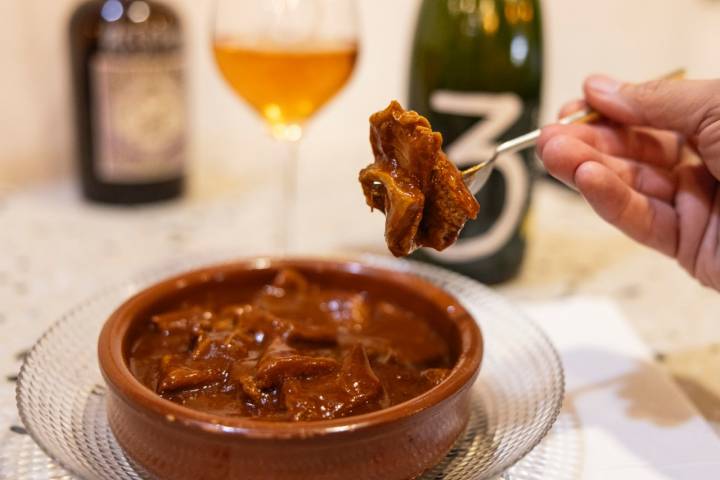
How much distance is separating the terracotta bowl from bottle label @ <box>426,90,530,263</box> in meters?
0.45

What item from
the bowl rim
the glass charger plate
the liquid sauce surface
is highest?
the bowl rim

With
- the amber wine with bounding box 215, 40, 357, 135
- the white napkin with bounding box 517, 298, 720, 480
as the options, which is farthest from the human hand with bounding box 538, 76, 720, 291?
the amber wine with bounding box 215, 40, 357, 135

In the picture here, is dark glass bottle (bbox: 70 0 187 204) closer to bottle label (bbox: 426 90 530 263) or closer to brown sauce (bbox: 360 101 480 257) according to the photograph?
bottle label (bbox: 426 90 530 263)

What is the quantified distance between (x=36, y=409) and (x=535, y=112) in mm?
872

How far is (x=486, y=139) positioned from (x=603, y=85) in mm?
254

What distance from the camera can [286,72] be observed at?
1.30m

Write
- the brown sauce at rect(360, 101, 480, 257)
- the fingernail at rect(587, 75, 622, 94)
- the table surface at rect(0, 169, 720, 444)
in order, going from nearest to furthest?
the brown sauce at rect(360, 101, 480, 257)
the fingernail at rect(587, 75, 622, 94)
the table surface at rect(0, 169, 720, 444)

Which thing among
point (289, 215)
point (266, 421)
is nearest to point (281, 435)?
point (266, 421)

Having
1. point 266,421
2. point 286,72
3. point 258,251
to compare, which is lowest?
point 258,251

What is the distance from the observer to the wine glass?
51.3 inches

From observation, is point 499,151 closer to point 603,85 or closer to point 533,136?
point 533,136

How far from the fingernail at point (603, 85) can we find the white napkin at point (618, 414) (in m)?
0.34

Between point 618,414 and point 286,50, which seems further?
point 286,50

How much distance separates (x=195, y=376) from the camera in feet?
2.44
